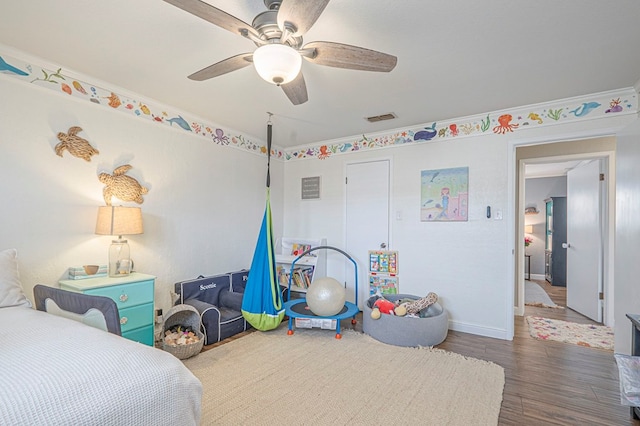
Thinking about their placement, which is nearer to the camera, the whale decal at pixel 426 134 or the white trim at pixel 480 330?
the white trim at pixel 480 330

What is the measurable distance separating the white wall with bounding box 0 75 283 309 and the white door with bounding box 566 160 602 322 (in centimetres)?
435

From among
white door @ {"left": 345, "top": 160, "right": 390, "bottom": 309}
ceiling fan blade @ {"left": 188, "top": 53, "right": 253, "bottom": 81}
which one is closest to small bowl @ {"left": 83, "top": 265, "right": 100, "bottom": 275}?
ceiling fan blade @ {"left": 188, "top": 53, "right": 253, "bottom": 81}

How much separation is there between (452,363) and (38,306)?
298 centimetres

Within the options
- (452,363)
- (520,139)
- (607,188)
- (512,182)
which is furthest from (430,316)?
(607,188)

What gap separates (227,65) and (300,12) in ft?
2.11

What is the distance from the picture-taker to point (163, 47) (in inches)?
82.4

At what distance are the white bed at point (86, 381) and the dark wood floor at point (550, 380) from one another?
5.97 ft

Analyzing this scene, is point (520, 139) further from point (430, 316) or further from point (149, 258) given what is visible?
point (149, 258)

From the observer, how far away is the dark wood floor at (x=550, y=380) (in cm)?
193

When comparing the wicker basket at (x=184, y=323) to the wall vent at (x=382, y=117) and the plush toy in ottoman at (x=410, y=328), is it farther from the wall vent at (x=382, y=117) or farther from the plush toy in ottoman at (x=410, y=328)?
the wall vent at (x=382, y=117)

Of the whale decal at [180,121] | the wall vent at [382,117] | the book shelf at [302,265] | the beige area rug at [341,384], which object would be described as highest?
the wall vent at [382,117]

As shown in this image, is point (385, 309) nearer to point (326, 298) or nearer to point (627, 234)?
point (326, 298)

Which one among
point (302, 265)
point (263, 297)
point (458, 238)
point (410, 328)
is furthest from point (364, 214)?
point (263, 297)

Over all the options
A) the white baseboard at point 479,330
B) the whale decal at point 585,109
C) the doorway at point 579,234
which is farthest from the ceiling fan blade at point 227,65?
the doorway at point 579,234
